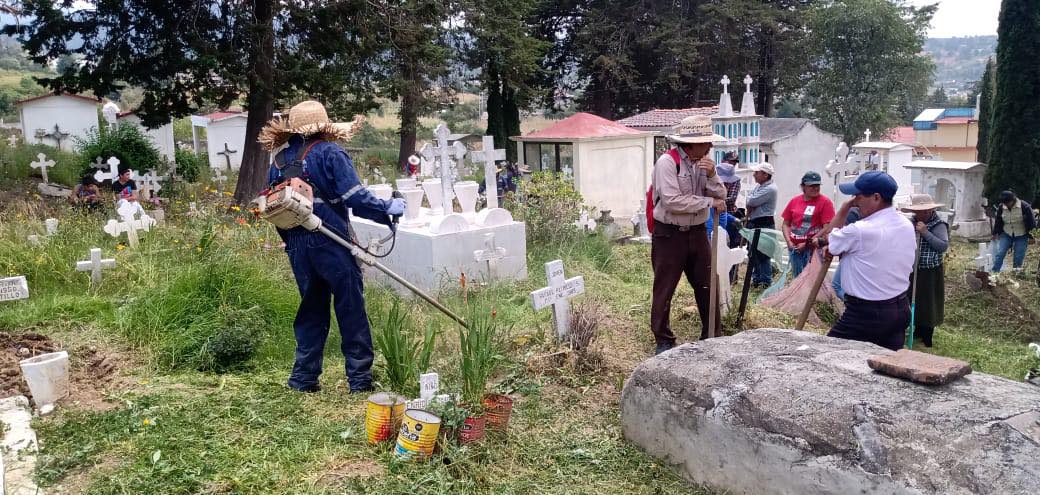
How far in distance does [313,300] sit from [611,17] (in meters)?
28.7

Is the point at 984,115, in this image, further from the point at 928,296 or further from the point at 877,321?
the point at 877,321

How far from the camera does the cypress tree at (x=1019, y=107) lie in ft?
51.8

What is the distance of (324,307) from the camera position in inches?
198

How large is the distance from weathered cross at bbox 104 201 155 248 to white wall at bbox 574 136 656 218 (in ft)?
26.4

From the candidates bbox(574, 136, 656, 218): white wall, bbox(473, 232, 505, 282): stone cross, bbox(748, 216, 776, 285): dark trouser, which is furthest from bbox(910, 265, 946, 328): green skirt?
bbox(574, 136, 656, 218): white wall

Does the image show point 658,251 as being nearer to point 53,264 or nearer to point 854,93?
point 53,264

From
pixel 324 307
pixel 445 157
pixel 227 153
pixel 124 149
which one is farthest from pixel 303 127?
pixel 227 153

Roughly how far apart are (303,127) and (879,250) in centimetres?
353

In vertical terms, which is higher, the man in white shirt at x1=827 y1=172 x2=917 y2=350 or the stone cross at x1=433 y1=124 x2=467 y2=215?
the stone cross at x1=433 y1=124 x2=467 y2=215

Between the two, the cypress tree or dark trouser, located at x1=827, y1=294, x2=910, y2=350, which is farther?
the cypress tree

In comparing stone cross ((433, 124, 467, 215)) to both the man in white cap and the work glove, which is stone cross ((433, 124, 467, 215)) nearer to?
the man in white cap

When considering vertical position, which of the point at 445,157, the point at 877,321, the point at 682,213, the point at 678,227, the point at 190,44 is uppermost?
the point at 190,44

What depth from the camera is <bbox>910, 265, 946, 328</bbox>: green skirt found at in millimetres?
6875

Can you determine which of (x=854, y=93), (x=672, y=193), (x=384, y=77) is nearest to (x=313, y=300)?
(x=672, y=193)
